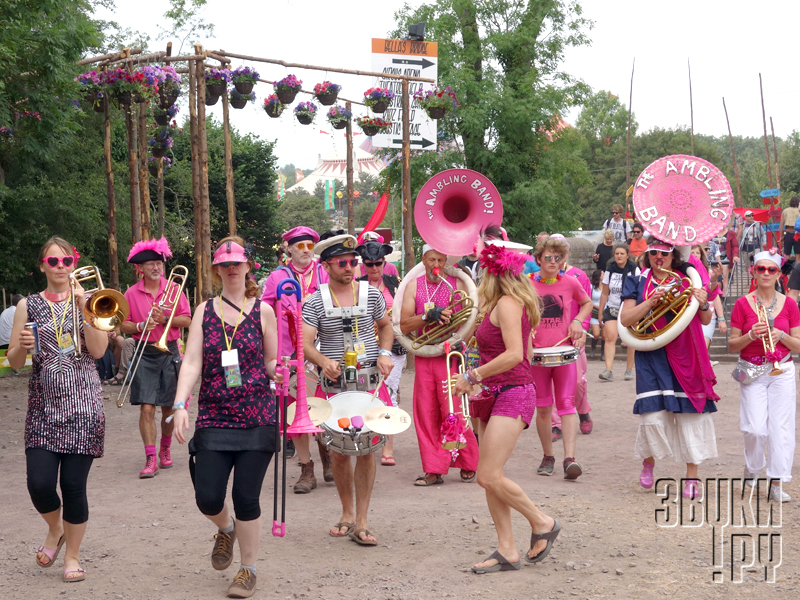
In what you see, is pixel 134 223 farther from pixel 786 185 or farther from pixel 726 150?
pixel 726 150

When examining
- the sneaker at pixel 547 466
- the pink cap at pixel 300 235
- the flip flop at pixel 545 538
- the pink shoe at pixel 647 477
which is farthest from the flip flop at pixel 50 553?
the pink shoe at pixel 647 477

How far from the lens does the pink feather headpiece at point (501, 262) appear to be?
495 cm

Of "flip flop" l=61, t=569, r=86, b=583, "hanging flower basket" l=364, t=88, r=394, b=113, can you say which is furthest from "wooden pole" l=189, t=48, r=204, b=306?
"flip flop" l=61, t=569, r=86, b=583

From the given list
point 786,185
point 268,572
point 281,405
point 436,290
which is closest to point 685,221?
point 436,290

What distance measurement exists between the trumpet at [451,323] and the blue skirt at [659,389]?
144 cm

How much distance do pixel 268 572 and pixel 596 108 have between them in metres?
70.3

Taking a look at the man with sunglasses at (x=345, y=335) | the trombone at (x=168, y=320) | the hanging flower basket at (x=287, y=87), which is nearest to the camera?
the man with sunglasses at (x=345, y=335)

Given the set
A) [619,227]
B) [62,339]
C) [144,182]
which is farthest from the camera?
[619,227]

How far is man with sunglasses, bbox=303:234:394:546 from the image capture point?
5723 mm

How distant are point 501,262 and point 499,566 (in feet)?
5.72

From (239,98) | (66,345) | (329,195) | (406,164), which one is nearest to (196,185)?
(239,98)

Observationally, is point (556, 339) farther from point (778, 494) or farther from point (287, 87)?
point (287, 87)

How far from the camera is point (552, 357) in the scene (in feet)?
24.7

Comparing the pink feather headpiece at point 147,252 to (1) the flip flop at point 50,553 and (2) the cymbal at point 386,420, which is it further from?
(2) the cymbal at point 386,420
